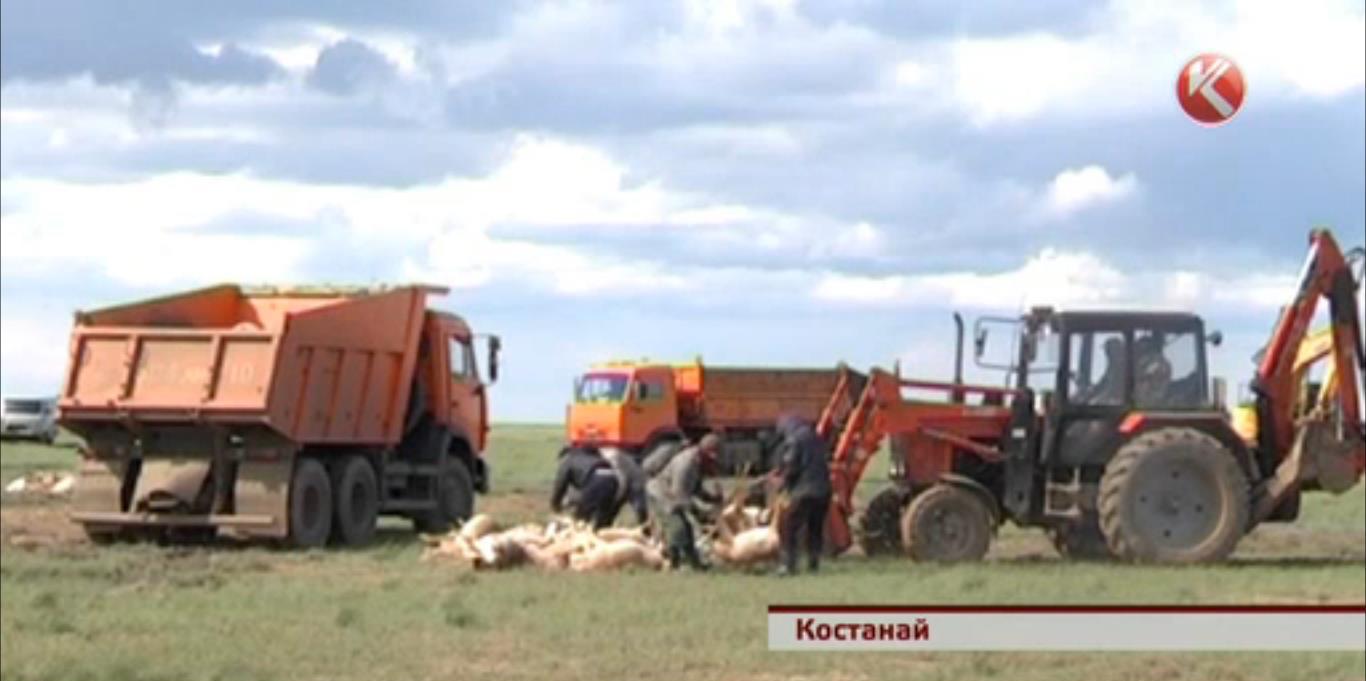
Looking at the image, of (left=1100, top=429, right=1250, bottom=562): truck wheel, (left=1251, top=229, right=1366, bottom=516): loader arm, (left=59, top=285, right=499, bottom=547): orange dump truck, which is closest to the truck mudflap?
(left=59, top=285, right=499, bottom=547): orange dump truck

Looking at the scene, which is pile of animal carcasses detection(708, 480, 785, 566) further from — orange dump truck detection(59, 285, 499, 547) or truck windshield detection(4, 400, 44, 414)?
truck windshield detection(4, 400, 44, 414)

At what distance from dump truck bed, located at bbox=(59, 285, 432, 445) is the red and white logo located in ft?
60.4

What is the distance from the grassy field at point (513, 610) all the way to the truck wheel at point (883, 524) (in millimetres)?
744

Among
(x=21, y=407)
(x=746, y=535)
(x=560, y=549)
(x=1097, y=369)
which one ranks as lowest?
(x=560, y=549)

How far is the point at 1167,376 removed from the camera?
22.2m

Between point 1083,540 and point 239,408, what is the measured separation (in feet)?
27.1

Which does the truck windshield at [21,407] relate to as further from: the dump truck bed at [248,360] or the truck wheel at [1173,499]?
the truck wheel at [1173,499]

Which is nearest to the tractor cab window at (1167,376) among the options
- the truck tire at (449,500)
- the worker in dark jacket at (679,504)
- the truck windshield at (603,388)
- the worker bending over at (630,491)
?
the worker in dark jacket at (679,504)

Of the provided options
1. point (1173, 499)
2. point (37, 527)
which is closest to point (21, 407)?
point (37, 527)

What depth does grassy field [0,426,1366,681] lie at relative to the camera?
12.1 metres

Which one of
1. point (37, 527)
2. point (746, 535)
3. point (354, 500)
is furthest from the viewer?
point (37, 527)

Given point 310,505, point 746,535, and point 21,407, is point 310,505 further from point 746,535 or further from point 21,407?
point 21,407

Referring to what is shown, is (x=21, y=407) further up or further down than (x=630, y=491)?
Result: further up

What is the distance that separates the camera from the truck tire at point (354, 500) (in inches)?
1024
